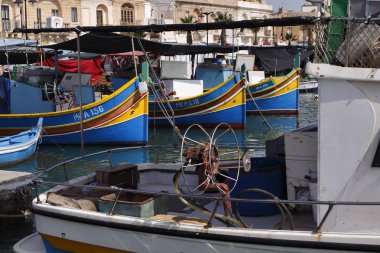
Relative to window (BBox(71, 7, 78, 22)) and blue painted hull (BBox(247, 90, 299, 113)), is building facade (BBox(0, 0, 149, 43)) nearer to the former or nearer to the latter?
window (BBox(71, 7, 78, 22))

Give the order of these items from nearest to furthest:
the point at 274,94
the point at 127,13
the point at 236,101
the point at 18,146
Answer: the point at 18,146 → the point at 236,101 → the point at 274,94 → the point at 127,13

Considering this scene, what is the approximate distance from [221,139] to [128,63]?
8.75 m

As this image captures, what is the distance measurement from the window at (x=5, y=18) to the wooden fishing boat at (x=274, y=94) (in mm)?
33831

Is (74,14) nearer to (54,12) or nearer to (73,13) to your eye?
(73,13)

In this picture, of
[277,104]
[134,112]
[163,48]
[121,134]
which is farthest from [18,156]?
[277,104]

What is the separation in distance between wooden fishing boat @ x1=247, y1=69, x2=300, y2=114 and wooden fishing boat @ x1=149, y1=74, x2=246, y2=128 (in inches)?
193

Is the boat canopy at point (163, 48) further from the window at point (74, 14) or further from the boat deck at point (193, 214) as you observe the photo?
the window at point (74, 14)

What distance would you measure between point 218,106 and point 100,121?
710 cm

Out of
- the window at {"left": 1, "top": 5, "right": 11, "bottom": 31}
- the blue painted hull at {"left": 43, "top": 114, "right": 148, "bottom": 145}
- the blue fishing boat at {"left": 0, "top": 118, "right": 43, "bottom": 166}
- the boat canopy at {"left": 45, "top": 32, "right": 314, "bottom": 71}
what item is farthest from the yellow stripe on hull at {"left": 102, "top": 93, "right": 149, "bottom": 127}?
the window at {"left": 1, "top": 5, "right": 11, "bottom": 31}

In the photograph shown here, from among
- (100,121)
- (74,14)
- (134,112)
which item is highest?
(74,14)

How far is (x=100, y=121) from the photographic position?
19859 millimetres

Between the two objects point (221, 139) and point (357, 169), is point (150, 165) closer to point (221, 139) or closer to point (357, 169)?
point (357, 169)

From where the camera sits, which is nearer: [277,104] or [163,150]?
[163,150]

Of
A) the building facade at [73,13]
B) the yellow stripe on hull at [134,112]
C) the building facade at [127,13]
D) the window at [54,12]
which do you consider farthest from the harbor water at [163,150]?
the window at [54,12]
